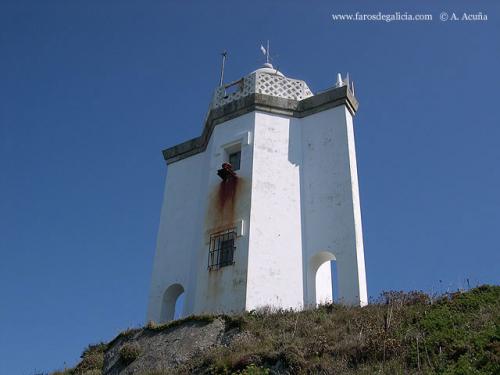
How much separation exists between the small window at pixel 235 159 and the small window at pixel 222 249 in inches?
109

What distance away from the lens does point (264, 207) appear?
1836 centimetres

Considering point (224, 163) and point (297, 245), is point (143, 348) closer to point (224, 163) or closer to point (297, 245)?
point (297, 245)

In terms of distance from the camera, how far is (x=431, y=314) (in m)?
12.9

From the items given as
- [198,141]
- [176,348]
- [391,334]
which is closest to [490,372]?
[391,334]

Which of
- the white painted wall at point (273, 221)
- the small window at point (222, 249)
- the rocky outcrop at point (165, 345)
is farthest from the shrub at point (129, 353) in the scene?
the small window at point (222, 249)

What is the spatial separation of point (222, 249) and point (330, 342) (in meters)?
→ 6.62

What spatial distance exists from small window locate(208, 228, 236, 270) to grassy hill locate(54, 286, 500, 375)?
9.47 feet

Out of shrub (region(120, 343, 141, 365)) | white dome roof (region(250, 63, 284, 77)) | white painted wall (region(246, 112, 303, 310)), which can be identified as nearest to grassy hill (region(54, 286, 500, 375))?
shrub (region(120, 343, 141, 365))

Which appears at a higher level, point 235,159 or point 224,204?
point 235,159

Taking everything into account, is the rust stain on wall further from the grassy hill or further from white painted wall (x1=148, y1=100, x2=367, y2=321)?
the grassy hill

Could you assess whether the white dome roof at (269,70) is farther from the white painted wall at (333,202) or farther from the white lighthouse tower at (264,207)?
the white painted wall at (333,202)

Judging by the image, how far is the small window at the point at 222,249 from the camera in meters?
17.9

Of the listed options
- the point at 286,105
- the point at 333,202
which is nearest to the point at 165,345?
the point at 333,202

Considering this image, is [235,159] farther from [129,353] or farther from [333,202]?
[129,353]
